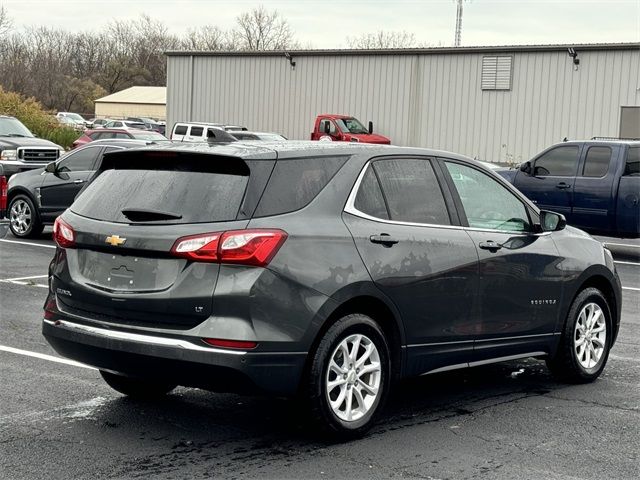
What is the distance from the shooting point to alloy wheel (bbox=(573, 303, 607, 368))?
25.3 ft

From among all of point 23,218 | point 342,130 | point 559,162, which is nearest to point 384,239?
point 559,162

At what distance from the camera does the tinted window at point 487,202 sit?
6.99 metres

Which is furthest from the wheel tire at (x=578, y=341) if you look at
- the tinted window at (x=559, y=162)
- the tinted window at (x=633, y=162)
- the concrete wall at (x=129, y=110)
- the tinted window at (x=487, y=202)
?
the concrete wall at (x=129, y=110)

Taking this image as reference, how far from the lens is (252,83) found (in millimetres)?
45812

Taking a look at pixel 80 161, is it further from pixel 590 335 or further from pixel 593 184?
pixel 590 335

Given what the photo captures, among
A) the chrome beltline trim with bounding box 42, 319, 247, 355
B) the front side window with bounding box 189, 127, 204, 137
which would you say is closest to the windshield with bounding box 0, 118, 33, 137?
the front side window with bounding box 189, 127, 204, 137

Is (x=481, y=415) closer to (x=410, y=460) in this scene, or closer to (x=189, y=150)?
(x=410, y=460)

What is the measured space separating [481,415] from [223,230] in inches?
86.3

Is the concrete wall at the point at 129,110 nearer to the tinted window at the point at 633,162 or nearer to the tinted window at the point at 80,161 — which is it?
the tinted window at the point at 80,161

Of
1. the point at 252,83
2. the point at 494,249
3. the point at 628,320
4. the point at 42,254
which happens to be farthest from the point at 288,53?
the point at 494,249

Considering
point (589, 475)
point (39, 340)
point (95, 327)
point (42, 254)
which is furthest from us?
point (42, 254)

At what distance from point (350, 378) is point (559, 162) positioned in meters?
12.3

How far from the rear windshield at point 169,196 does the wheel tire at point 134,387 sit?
1.16m

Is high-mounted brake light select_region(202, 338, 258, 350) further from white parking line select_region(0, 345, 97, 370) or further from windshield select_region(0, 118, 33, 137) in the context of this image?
windshield select_region(0, 118, 33, 137)
